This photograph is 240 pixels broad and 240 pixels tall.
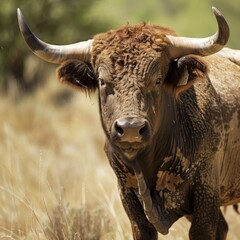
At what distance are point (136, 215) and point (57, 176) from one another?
65.5 inches

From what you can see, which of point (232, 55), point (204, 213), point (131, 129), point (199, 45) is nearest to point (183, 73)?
point (199, 45)

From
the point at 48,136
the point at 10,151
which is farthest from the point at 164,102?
the point at 48,136

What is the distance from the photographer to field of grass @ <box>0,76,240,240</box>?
7.21 meters

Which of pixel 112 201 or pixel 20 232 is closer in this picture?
pixel 20 232

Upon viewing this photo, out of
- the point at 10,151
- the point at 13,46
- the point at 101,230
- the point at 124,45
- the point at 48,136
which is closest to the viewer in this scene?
the point at 124,45

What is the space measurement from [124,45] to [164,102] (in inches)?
22.1

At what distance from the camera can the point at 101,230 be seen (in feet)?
24.2

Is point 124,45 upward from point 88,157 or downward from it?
upward

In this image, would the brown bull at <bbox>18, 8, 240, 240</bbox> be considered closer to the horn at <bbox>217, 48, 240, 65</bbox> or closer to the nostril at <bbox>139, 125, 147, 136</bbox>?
the nostril at <bbox>139, 125, 147, 136</bbox>

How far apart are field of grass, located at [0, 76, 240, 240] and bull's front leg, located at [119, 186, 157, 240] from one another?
47 centimetres

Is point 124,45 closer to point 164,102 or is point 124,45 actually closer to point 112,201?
point 164,102

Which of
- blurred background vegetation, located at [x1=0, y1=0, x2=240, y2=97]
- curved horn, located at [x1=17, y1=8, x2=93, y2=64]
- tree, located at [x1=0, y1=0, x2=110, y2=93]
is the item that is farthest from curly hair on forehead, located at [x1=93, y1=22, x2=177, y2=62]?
tree, located at [x1=0, y1=0, x2=110, y2=93]

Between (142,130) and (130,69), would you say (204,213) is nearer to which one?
(142,130)

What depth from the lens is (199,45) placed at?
5816mm
